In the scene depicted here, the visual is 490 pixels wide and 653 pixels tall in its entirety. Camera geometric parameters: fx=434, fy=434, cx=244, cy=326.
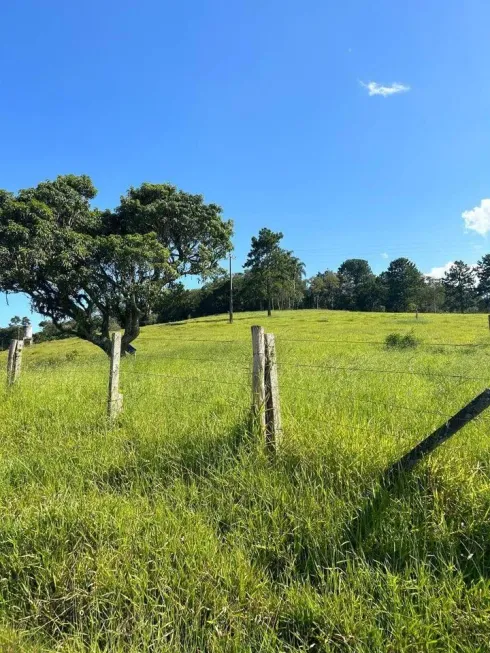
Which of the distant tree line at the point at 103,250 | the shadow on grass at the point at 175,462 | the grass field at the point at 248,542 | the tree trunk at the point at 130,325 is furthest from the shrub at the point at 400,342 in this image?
the shadow on grass at the point at 175,462

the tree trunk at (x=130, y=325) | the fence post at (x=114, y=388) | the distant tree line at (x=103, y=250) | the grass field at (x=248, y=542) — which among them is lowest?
the grass field at (x=248, y=542)

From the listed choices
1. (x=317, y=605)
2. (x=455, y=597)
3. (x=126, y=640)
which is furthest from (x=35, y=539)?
(x=455, y=597)

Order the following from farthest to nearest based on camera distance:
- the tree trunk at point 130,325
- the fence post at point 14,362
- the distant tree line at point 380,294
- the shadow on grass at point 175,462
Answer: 1. the distant tree line at point 380,294
2. the tree trunk at point 130,325
3. the fence post at point 14,362
4. the shadow on grass at point 175,462

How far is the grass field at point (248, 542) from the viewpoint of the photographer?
8.50 feet

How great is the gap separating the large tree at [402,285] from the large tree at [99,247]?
272ft

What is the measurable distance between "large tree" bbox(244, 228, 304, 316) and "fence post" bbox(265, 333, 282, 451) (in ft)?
196

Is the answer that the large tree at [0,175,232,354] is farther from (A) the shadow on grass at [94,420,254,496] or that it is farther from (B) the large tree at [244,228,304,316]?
(B) the large tree at [244,228,304,316]

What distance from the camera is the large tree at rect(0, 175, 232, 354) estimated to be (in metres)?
20.2

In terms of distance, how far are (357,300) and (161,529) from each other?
366 ft

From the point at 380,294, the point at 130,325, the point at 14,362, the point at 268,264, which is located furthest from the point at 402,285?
the point at 14,362

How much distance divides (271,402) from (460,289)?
11367 centimetres

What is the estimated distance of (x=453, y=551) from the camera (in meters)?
2.90

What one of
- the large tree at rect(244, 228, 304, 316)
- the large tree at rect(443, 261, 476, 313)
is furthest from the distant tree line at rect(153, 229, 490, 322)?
the large tree at rect(244, 228, 304, 316)

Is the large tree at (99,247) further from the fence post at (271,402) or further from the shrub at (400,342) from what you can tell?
the fence post at (271,402)
